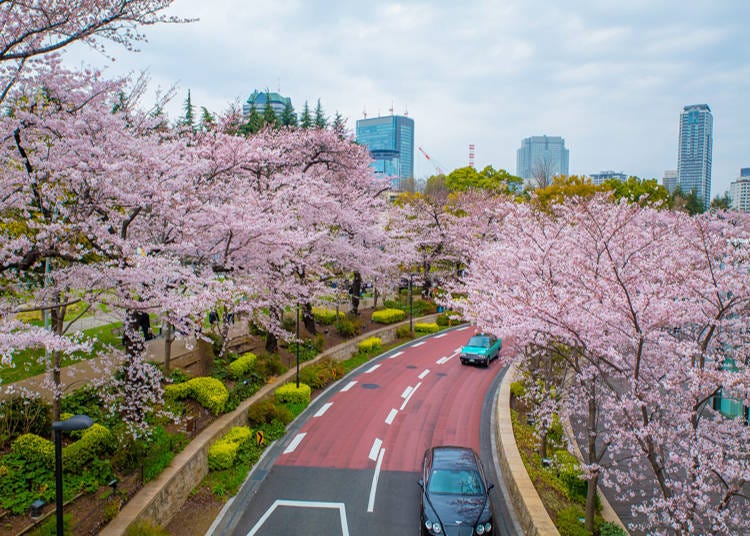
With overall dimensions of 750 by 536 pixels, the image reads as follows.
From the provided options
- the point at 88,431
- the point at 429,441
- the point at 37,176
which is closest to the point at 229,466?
the point at 88,431

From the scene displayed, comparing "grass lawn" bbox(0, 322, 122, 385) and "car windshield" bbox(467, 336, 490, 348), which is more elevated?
"grass lawn" bbox(0, 322, 122, 385)

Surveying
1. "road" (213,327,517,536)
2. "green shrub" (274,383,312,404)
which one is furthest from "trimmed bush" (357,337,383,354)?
"green shrub" (274,383,312,404)

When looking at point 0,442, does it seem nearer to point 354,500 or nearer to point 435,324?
point 354,500

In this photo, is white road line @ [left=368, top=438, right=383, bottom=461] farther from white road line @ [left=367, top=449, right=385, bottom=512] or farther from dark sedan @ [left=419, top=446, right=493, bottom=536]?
dark sedan @ [left=419, top=446, right=493, bottom=536]

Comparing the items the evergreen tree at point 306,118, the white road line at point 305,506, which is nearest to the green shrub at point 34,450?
the white road line at point 305,506

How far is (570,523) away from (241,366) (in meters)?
13.1

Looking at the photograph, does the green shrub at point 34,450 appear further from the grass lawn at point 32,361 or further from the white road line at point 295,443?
the white road line at point 295,443

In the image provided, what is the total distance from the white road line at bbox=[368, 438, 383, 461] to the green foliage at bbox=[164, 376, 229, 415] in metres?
5.29

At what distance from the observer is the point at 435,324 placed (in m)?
34.6

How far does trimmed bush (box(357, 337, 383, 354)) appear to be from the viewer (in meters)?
27.2

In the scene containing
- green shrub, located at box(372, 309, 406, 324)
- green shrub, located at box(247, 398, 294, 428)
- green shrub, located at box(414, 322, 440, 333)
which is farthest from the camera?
green shrub, located at box(414, 322, 440, 333)

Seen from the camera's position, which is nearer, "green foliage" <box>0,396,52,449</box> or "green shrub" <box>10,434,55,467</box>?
"green shrub" <box>10,434,55,467</box>

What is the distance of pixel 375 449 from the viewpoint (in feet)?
51.3

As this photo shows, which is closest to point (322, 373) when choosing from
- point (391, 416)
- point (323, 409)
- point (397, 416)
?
point (323, 409)
